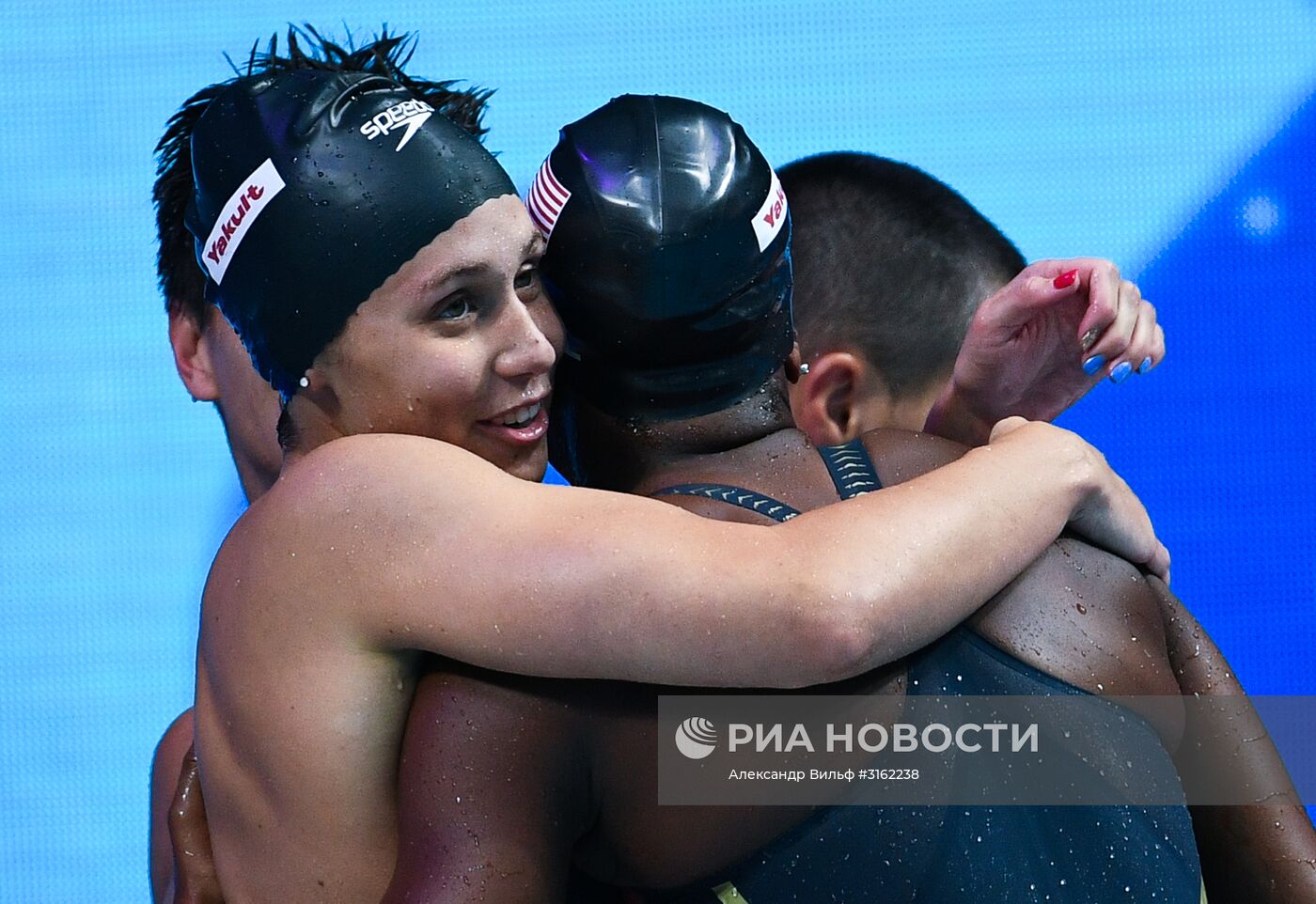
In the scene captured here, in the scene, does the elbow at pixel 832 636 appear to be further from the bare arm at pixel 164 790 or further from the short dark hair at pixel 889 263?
the bare arm at pixel 164 790

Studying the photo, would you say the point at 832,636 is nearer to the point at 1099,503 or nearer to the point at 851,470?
the point at 851,470

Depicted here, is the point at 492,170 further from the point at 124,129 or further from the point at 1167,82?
the point at 1167,82

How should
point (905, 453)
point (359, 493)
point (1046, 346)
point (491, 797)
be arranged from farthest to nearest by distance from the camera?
point (1046, 346)
point (905, 453)
point (359, 493)
point (491, 797)

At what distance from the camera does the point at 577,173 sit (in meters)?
1.62

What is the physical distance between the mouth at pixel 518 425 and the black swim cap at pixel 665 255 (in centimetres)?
9

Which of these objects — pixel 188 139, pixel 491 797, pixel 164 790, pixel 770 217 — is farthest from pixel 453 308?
pixel 164 790

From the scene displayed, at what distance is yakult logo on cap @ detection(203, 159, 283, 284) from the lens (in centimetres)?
167

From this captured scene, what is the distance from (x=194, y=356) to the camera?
2510mm

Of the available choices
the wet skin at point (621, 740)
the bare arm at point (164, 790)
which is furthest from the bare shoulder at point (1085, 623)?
the bare arm at point (164, 790)

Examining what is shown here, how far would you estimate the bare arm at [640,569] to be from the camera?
4.58 feet

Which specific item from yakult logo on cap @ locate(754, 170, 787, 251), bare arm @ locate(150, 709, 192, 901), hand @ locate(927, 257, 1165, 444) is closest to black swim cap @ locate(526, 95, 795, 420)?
yakult logo on cap @ locate(754, 170, 787, 251)

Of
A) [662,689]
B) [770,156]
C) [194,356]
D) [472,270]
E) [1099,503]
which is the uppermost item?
[472,270]

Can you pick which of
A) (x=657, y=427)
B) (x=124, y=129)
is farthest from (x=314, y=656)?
(x=124, y=129)

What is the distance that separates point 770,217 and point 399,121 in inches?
16.5
